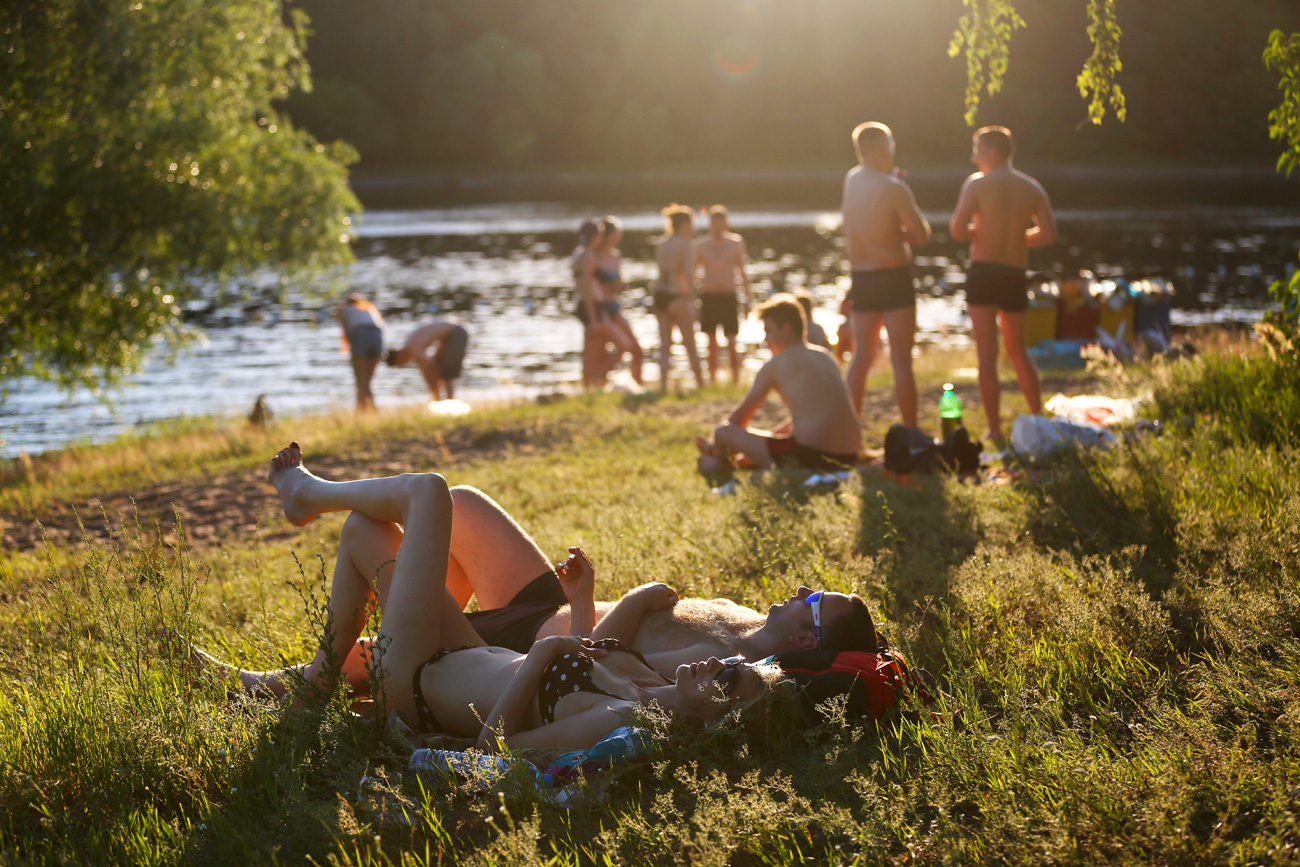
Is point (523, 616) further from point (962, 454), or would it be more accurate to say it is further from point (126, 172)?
point (126, 172)

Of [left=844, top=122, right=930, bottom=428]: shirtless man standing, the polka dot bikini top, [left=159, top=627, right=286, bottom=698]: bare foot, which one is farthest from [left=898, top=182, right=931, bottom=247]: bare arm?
[left=159, top=627, right=286, bottom=698]: bare foot

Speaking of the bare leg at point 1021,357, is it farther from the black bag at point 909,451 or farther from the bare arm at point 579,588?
the bare arm at point 579,588

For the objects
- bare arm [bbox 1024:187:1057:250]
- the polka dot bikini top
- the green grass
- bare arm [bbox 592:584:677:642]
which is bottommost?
the green grass

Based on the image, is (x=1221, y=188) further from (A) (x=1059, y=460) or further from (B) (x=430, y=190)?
(A) (x=1059, y=460)

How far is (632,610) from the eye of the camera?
11.2 feet

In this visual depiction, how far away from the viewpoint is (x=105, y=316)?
1483 cm

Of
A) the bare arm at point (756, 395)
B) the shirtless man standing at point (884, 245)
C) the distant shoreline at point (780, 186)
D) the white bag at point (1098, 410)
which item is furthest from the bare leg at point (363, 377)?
the distant shoreline at point (780, 186)

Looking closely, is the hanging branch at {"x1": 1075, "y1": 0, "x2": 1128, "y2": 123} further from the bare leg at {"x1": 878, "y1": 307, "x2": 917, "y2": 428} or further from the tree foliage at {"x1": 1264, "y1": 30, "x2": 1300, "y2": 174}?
the bare leg at {"x1": 878, "y1": 307, "x2": 917, "y2": 428}

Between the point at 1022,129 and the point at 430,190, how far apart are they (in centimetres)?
4082

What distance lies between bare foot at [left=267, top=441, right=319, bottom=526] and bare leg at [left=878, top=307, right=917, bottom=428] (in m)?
5.19

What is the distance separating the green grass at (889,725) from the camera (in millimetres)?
2594

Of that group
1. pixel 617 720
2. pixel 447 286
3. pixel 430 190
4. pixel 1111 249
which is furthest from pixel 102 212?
pixel 430 190

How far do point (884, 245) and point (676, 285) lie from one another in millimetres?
5331

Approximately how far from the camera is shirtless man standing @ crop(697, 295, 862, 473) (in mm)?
6824
